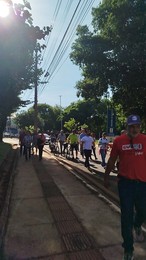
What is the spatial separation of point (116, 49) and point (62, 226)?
1263 cm

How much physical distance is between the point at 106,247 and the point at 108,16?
49.8 feet

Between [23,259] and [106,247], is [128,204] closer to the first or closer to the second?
[106,247]

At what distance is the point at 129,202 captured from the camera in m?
4.91

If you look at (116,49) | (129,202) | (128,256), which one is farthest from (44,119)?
(128,256)

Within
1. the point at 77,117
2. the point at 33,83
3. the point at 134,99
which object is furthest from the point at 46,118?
the point at 134,99

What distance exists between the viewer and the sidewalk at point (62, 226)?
17.8 feet

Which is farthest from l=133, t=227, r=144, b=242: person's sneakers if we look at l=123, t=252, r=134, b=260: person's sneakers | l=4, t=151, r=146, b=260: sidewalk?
l=123, t=252, r=134, b=260: person's sneakers

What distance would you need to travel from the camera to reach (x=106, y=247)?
18.4 ft

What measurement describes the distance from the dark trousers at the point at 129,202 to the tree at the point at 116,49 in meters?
13.3

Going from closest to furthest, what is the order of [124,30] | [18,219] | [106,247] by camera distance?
[106,247]
[18,219]
[124,30]

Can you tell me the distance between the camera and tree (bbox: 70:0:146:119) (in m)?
17.4

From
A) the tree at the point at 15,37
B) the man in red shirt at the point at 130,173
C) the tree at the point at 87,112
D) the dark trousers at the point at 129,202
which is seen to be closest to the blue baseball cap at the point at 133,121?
the man in red shirt at the point at 130,173

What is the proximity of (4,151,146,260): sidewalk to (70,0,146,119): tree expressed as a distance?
8.74 meters

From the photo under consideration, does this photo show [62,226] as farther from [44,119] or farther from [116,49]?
[44,119]
